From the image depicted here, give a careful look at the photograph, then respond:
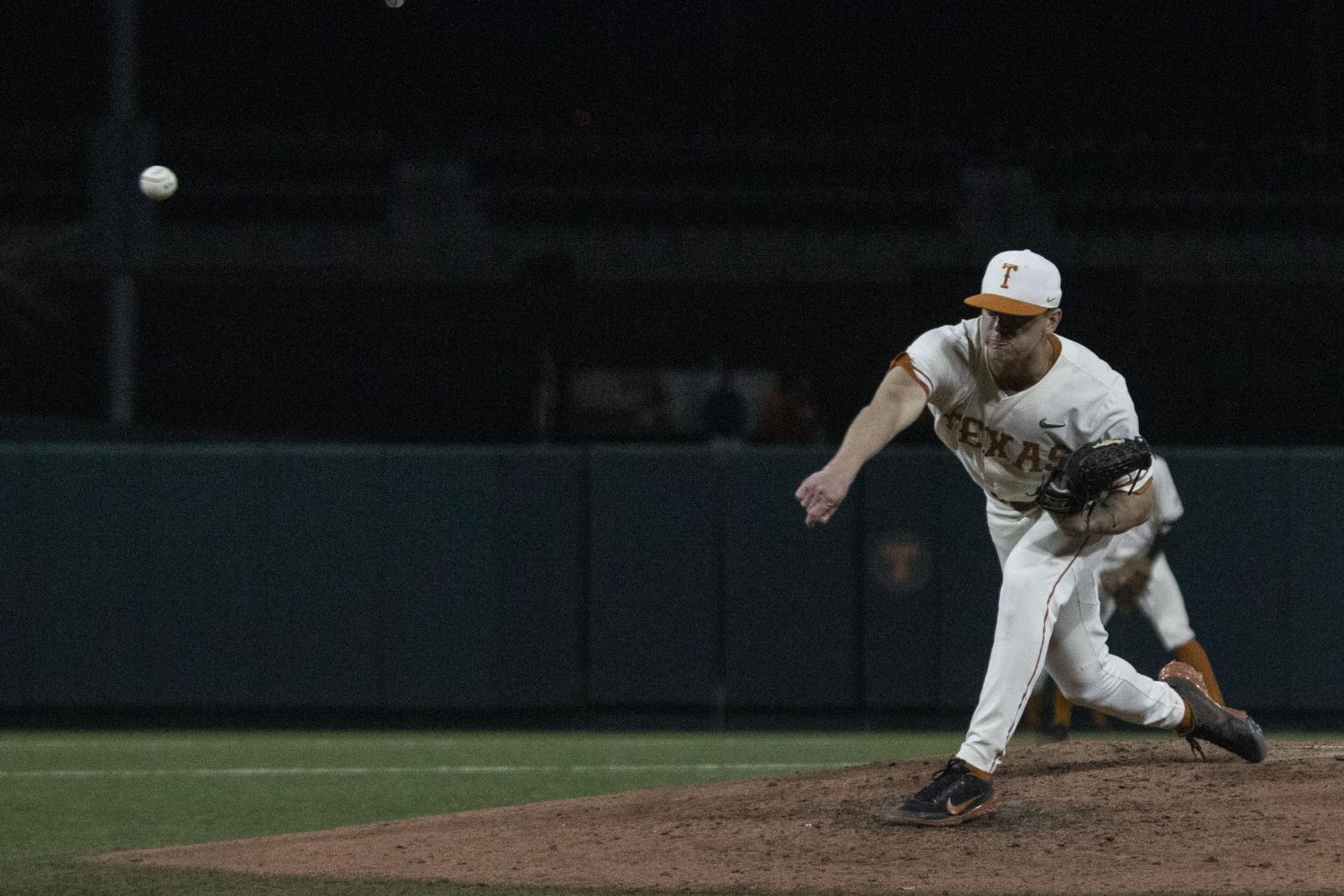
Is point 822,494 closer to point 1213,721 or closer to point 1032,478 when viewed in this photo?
point 1032,478

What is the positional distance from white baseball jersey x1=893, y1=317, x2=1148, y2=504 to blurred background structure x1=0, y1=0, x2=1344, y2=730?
4.79 metres

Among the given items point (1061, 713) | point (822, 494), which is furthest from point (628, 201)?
point (822, 494)

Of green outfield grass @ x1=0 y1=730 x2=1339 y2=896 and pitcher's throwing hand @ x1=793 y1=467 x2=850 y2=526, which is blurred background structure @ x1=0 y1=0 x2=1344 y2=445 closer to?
green outfield grass @ x1=0 y1=730 x2=1339 y2=896

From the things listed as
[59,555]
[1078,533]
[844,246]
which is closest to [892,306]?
[844,246]

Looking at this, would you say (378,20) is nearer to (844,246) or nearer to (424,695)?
(844,246)

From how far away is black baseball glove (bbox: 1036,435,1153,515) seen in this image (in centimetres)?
443

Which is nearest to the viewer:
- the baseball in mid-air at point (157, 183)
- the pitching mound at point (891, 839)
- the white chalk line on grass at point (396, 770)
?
the pitching mound at point (891, 839)

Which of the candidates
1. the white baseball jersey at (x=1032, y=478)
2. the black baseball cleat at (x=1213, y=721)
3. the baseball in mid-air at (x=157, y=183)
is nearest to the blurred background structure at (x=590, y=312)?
the baseball in mid-air at (x=157, y=183)

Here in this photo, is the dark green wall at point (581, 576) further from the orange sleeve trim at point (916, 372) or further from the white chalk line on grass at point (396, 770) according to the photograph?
the orange sleeve trim at point (916, 372)

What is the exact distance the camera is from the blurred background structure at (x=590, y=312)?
9320 millimetres

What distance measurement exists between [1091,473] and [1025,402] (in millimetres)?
254

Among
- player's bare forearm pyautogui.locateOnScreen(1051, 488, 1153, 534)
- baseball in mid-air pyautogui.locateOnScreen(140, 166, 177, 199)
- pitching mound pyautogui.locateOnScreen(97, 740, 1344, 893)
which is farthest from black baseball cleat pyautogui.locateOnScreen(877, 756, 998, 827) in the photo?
baseball in mid-air pyautogui.locateOnScreen(140, 166, 177, 199)

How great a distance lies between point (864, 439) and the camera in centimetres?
426

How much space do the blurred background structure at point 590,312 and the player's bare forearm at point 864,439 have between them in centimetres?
506
